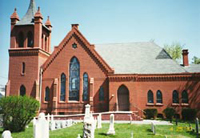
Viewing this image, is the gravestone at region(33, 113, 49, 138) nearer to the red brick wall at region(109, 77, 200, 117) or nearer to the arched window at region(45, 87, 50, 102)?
the red brick wall at region(109, 77, 200, 117)

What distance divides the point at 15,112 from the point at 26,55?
633 inches

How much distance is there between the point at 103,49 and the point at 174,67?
1125cm

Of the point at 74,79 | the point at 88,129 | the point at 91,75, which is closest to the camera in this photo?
the point at 88,129

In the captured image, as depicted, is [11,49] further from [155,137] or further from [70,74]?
[155,137]

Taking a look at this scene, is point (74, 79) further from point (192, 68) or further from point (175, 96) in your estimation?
point (192, 68)

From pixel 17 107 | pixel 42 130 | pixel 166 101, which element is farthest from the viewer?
pixel 166 101

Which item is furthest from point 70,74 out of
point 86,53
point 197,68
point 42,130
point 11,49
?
point 42,130

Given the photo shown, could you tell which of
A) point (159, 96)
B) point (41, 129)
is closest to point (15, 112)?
point (41, 129)

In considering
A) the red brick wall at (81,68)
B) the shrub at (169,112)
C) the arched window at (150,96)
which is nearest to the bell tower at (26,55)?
the red brick wall at (81,68)

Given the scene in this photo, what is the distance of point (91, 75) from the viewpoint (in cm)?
2884

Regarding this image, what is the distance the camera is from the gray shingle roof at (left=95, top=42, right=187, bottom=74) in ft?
94.4

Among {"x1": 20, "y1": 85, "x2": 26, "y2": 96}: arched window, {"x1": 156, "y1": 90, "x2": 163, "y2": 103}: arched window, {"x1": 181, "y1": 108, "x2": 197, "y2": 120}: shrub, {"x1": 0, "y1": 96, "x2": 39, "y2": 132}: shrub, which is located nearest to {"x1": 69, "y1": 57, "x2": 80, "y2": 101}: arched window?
{"x1": 20, "y1": 85, "x2": 26, "y2": 96}: arched window

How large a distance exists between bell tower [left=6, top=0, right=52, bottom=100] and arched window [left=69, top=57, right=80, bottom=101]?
4641mm

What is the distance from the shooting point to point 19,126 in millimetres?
16562
